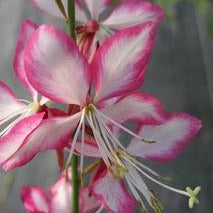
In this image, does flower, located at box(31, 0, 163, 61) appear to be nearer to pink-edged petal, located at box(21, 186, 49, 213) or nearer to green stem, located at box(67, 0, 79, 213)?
green stem, located at box(67, 0, 79, 213)

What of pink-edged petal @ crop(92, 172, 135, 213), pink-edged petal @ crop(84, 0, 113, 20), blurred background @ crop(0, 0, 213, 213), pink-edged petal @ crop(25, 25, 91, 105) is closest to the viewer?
pink-edged petal @ crop(25, 25, 91, 105)

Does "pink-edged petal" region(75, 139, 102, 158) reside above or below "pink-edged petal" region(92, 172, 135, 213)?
above

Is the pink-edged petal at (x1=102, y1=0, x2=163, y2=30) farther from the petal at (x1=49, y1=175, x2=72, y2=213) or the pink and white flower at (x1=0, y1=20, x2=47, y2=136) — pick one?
the petal at (x1=49, y1=175, x2=72, y2=213)

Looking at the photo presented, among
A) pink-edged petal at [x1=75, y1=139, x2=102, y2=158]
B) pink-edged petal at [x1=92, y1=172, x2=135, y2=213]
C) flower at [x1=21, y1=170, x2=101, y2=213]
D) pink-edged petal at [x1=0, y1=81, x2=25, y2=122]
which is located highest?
pink-edged petal at [x1=0, y1=81, x2=25, y2=122]

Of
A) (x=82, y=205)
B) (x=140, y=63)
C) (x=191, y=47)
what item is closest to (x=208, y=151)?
(x=191, y=47)

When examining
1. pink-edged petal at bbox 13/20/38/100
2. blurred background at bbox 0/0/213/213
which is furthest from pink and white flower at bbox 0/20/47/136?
blurred background at bbox 0/0/213/213

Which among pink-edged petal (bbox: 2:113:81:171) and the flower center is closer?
pink-edged petal (bbox: 2:113:81:171)

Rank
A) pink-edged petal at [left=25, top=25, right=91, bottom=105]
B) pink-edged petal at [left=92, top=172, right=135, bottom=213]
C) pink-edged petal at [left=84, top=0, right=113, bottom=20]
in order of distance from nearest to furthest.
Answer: pink-edged petal at [left=25, top=25, right=91, bottom=105] → pink-edged petal at [left=92, top=172, right=135, bottom=213] → pink-edged petal at [left=84, top=0, right=113, bottom=20]

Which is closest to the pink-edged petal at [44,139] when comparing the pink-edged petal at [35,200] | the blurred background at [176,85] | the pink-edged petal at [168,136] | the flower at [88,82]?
the flower at [88,82]
